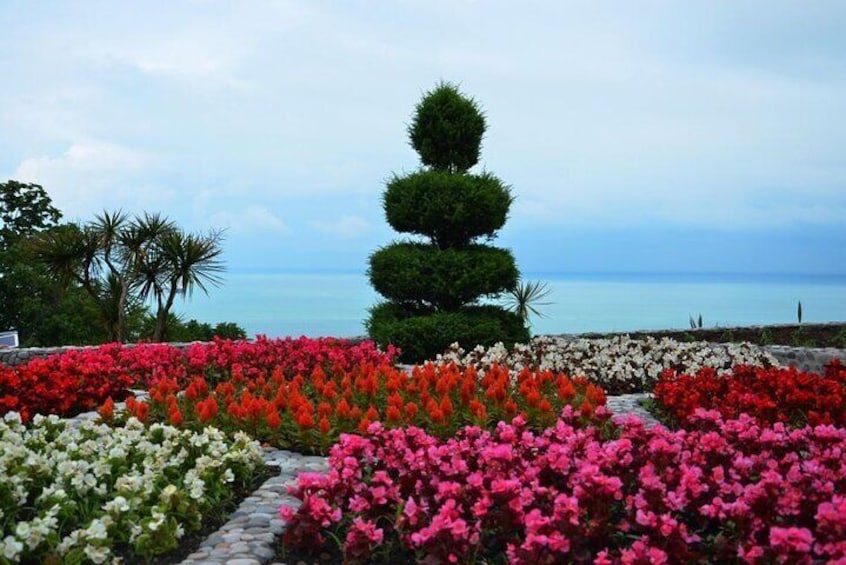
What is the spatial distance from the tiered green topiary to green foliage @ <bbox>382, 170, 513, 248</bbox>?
0.6 inches

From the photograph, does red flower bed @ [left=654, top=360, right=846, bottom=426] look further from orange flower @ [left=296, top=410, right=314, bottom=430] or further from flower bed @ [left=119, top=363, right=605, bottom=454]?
orange flower @ [left=296, top=410, right=314, bottom=430]

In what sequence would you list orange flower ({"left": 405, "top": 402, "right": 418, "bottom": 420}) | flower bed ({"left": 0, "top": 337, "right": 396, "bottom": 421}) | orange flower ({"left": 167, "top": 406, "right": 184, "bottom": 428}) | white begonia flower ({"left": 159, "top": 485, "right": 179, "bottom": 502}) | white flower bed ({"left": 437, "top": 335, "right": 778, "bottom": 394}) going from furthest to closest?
1. white flower bed ({"left": 437, "top": 335, "right": 778, "bottom": 394})
2. flower bed ({"left": 0, "top": 337, "right": 396, "bottom": 421})
3. orange flower ({"left": 167, "top": 406, "right": 184, "bottom": 428})
4. orange flower ({"left": 405, "top": 402, "right": 418, "bottom": 420})
5. white begonia flower ({"left": 159, "top": 485, "right": 179, "bottom": 502})

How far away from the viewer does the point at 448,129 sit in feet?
47.7

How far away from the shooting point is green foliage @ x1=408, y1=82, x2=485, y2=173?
1461 cm

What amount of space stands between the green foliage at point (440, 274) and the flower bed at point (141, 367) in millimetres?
1717

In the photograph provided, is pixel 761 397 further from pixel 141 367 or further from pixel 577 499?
pixel 141 367

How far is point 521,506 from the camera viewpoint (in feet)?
15.1

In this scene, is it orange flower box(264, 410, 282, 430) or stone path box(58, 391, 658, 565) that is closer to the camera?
stone path box(58, 391, 658, 565)

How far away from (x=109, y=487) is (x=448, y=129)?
32.8ft

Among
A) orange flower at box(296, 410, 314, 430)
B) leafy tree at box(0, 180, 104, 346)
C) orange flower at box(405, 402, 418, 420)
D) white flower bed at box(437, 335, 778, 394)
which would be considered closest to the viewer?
orange flower at box(296, 410, 314, 430)

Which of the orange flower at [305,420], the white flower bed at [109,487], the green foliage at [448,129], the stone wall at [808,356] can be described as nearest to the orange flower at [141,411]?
the white flower bed at [109,487]

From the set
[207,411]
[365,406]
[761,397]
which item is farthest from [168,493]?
[761,397]

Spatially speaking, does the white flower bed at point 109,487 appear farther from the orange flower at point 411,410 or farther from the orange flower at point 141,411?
the orange flower at point 411,410

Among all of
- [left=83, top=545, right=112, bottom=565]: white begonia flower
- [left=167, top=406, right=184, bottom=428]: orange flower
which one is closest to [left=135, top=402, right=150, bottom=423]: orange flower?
[left=167, top=406, right=184, bottom=428]: orange flower
